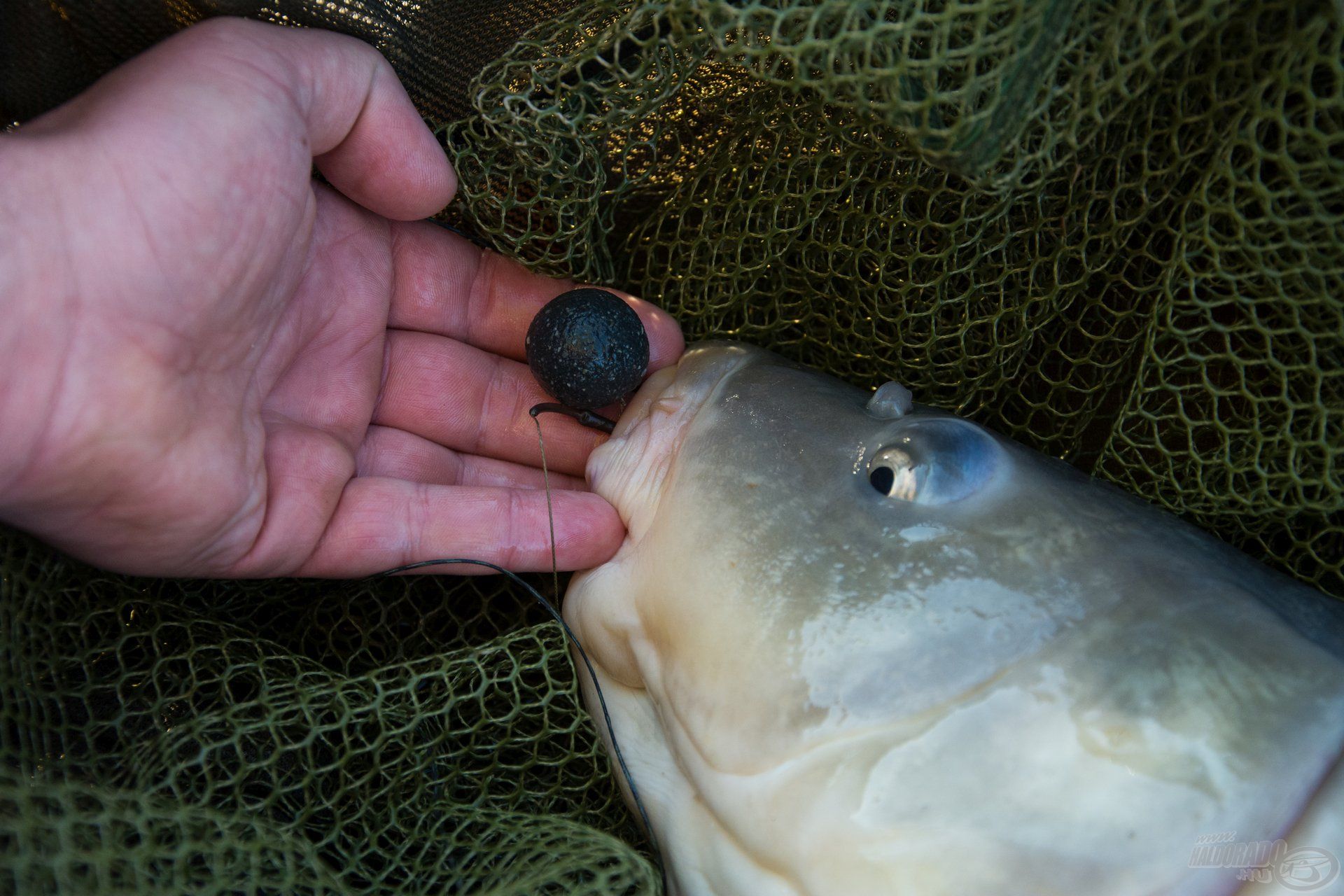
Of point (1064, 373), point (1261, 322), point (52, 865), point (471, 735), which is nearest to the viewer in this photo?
point (52, 865)

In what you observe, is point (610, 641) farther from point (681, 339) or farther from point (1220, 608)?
point (1220, 608)

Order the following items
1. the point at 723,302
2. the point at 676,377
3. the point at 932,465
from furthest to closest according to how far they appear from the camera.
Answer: the point at 723,302, the point at 676,377, the point at 932,465

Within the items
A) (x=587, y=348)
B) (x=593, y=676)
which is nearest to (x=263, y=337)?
(x=587, y=348)

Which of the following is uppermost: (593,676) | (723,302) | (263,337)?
(723,302)

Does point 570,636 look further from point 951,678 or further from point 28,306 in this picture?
point 28,306

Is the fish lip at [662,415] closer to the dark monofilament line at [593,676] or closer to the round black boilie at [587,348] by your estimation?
the round black boilie at [587,348]

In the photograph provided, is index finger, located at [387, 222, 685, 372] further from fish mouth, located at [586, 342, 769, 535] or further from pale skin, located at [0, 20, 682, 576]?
fish mouth, located at [586, 342, 769, 535]

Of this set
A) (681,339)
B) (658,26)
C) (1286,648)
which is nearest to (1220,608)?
(1286,648)
